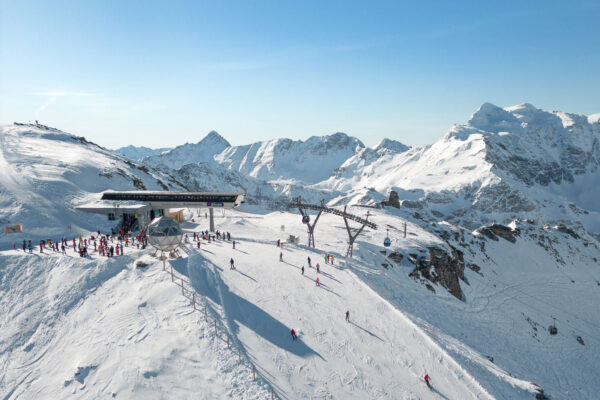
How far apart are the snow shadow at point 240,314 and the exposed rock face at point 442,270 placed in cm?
A: 3194

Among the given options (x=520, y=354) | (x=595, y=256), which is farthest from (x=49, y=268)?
(x=595, y=256)

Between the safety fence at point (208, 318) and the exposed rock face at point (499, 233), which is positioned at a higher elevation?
the safety fence at point (208, 318)

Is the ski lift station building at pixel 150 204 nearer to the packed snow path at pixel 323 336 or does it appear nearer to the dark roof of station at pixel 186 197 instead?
the dark roof of station at pixel 186 197

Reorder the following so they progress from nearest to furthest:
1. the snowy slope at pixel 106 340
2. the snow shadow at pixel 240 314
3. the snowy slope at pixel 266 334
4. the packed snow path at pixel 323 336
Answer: the snowy slope at pixel 106 340 → the snowy slope at pixel 266 334 → the packed snow path at pixel 323 336 → the snow shadow at pixel 240 314


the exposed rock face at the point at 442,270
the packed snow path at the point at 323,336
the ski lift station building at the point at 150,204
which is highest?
the ski lift station building at the point at 150,204

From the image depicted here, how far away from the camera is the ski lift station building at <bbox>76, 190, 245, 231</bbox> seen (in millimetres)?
58531

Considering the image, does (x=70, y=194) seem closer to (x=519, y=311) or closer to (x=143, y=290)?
(x=143, y=290)

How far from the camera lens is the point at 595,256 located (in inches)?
3957

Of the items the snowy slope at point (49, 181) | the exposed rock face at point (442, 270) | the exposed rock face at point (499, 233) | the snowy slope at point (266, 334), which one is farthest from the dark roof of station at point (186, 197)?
Result: the exposed rock face at point (499, 233)

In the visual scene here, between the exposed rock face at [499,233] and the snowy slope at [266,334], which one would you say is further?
the exposed rock face at [499,233]

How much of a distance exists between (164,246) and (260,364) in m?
17.8

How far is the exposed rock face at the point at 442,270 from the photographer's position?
54.4 metres

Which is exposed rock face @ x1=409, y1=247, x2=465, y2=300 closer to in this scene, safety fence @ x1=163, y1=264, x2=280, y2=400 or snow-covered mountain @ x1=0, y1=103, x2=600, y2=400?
snow-covered mountain @ x1=0, y1=103, x2=600, y2=400

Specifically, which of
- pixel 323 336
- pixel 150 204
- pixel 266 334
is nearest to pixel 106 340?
pixel 266 334
